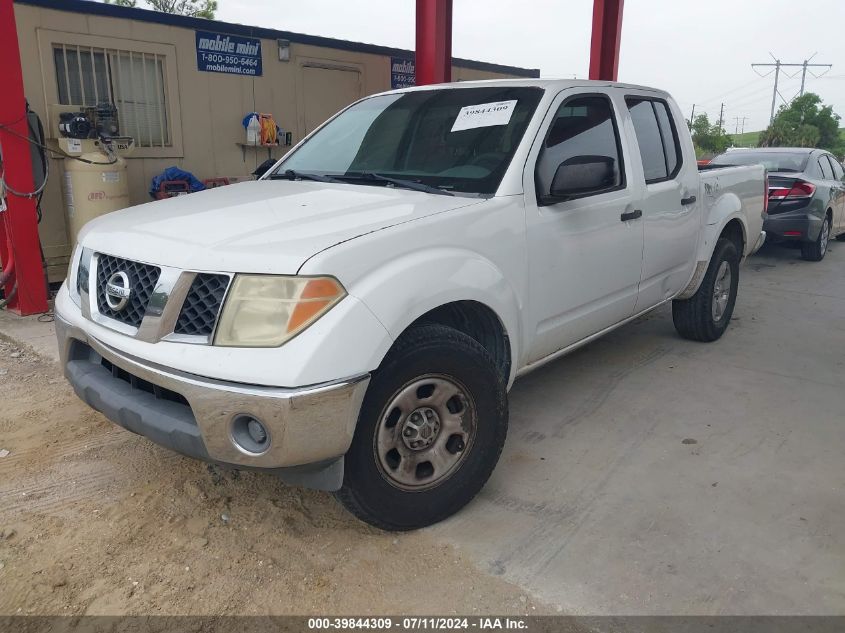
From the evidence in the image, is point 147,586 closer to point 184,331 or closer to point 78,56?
point 184,331

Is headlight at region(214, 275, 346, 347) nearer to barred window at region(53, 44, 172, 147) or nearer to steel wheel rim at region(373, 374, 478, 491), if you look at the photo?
steel wheel rim at region(373, 374, 478, 491)

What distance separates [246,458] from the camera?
7.49 feet

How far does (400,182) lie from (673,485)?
6.14 feet

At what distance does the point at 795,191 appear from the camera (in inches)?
364

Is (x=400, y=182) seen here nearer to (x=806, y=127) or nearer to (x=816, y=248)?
(x=816, y=248)

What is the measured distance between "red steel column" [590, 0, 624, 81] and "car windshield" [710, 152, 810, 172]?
2034 millimetres

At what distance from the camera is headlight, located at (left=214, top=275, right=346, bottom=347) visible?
225cm

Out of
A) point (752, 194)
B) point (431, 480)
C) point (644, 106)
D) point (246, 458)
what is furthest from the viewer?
point (752, 194)

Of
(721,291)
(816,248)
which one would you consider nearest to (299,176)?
(721,291)

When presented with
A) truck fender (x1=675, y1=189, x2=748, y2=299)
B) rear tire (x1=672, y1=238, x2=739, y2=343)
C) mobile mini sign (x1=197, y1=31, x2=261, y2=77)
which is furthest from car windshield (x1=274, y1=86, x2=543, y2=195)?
mobile mini sign (x1=197, y1=31, x2=261, y2=77)

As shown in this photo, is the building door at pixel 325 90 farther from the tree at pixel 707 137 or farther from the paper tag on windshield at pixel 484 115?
the tree at pixel 707 137

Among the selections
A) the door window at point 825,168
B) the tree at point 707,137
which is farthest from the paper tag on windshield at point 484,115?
the tree at point 707,137

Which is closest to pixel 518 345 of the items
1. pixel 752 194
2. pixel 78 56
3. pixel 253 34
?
pixel 752 194

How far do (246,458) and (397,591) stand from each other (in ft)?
2.36
